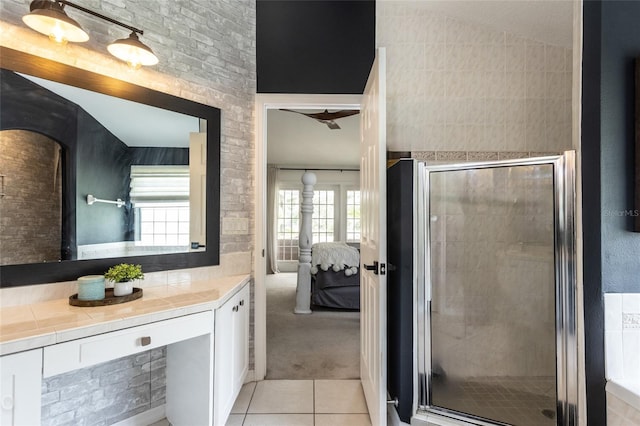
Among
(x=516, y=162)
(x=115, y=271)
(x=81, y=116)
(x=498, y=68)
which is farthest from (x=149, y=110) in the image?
(x=498, y=68)

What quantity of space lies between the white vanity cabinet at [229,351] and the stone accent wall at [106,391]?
45 cm

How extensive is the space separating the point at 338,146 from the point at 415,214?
13.7ft

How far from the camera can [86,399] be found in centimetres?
160

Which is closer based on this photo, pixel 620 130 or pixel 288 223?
pixel 620 130

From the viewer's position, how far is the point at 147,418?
1816 millimetres

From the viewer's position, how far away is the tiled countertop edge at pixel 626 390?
1.03 meters

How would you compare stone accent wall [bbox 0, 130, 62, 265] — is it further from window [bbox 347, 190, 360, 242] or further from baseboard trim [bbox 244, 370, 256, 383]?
window [bbox 347, 190, 360, 242]

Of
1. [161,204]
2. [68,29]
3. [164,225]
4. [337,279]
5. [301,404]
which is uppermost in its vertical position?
[68,29]

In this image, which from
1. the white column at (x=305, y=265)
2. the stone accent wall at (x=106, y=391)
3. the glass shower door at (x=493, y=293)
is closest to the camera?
the stone accent wall at (x=106, y=391)

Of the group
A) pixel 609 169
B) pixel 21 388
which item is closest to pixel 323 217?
pixel 609 169

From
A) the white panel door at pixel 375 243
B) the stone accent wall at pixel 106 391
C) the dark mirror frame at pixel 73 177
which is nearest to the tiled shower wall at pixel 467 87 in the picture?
the white panel door at pixel 375 243

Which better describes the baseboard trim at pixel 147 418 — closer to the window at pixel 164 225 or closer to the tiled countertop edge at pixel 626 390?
the window at pixel 164 225

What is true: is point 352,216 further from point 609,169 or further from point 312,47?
point 609,169

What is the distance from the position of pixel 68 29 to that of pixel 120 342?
147 centimetres
